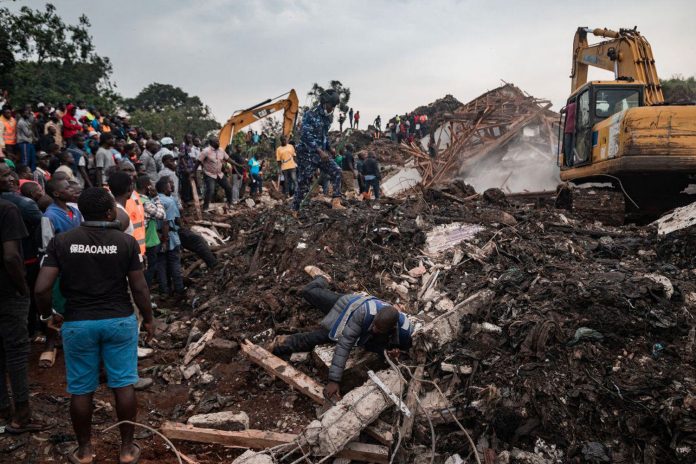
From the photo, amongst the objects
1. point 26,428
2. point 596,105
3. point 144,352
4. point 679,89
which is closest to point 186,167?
point 144,352

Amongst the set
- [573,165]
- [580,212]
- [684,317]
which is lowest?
[684,317]

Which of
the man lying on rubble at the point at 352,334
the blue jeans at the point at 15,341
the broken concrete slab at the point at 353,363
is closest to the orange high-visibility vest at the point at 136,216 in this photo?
the blue jeans at the point at 15,341

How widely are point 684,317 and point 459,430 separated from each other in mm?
2050

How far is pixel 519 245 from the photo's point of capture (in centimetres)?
587

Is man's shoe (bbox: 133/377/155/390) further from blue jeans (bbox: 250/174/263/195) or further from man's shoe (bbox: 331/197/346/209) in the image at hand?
blue jeans (bbox: 250/174/263/195)

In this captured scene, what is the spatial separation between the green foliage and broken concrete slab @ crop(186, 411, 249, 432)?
23.0 meters

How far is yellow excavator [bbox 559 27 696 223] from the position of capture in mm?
6504

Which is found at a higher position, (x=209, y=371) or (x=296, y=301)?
(x=296, y=301)

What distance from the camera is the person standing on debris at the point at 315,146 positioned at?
738 centimetres

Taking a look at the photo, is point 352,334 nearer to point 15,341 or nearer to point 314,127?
point 15,341

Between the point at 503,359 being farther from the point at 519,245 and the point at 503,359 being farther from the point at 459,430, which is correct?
the point at 519,245

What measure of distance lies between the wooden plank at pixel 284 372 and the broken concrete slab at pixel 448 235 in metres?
2.74

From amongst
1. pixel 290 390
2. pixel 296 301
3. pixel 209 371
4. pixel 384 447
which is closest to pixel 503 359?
pixel 384 447

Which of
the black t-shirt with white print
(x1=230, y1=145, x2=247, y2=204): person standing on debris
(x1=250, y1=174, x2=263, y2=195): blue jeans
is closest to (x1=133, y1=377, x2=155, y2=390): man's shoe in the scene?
the black t-shirt with white print
